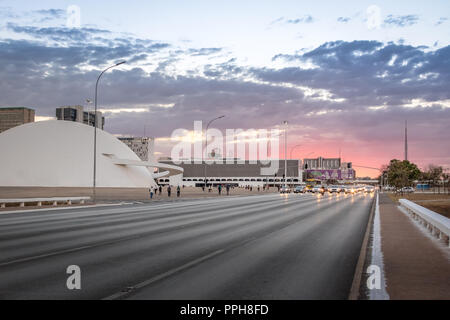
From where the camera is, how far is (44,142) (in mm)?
83500

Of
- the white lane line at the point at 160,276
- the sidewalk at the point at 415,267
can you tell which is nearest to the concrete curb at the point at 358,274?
the sidewalk at the point at 415,267

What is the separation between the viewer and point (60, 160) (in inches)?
3182

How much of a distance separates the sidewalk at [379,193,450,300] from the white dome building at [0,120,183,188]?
72088mm

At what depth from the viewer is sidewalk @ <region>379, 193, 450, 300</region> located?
279 inches

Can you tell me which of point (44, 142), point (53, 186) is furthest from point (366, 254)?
point (44, 142)

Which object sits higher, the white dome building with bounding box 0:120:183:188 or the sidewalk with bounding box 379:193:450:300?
the white dome building with bounding box 0:120:183:188

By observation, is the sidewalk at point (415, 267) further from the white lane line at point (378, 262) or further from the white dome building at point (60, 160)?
the white dome building at point (60, 160)

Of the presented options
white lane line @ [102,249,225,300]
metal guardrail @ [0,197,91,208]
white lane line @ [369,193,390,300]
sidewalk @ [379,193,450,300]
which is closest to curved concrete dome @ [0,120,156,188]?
metal guardrail @ [0,197,91,208]

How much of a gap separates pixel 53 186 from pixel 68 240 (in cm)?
6768

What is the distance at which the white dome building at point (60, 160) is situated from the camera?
257 ft

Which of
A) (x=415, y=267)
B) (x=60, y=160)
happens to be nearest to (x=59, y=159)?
(x=60, y=160)

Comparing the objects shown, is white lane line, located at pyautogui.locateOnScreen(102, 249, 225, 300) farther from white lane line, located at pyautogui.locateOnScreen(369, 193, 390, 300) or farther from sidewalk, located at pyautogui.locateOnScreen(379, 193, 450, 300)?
sidewalk, located at pyautogui.locateOnScreen(379, 193, 450, 300)
